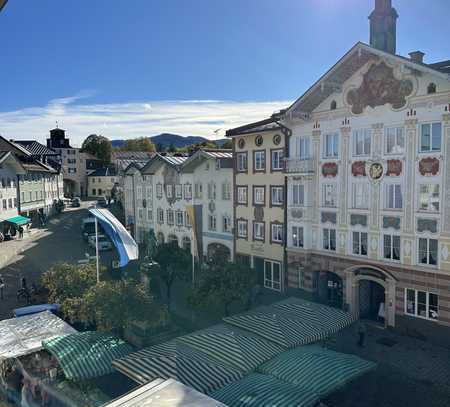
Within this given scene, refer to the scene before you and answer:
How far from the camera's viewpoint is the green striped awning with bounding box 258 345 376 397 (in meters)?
14.9

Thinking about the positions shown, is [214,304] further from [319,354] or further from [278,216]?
[278,216]

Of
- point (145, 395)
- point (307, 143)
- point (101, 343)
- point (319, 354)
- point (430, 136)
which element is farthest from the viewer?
point (307, 143)

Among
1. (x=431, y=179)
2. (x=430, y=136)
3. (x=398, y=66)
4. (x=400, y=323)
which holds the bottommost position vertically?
(x=400, y=323)

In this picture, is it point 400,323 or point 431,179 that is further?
point 400,323

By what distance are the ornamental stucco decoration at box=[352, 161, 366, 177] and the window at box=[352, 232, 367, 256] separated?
11.9ft

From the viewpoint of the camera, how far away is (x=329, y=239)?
28.7 meters

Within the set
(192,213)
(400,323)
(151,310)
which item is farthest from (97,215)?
(400,323)

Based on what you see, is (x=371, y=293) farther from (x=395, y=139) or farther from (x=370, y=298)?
(x=395, y=139)

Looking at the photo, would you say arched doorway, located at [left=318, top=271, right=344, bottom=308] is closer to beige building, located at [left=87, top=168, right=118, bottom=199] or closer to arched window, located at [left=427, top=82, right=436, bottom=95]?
arched window, located at [left=427, top=82, right=436, bottom=95]

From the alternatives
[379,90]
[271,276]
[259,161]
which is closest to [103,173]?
[259,161]

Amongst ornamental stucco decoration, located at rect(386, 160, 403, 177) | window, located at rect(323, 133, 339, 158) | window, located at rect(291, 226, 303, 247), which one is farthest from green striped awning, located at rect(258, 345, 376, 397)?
window, located at rect(323, 133, 339, 158)

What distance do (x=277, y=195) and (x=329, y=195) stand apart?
4.89m

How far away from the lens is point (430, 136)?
76.4ft

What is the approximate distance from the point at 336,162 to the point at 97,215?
610 inches
